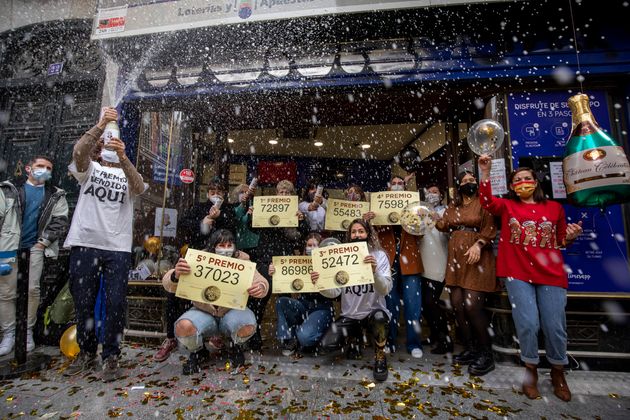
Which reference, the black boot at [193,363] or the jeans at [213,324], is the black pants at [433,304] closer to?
the jeans at [213,324]

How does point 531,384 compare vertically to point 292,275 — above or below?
below

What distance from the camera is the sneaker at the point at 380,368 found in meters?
3.07

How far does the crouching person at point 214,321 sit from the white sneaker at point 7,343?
8.46 feet

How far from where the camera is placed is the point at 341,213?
4.14 metres

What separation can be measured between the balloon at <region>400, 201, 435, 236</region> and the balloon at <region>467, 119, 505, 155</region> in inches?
35.4

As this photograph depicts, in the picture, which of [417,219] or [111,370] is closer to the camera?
[111,370]

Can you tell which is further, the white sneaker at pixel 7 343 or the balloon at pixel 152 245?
the balloon at pixel 152 245

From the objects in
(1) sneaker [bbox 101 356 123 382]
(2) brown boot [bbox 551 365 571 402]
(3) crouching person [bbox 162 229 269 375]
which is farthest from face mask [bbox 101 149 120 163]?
(2) brown boot [bbox 551 365 571 402]

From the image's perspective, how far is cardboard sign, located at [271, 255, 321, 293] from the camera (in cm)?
354

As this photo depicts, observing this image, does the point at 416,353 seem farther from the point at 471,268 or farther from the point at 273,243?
the point at 273,243

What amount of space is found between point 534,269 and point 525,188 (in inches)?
32.9

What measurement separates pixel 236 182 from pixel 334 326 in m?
7.17

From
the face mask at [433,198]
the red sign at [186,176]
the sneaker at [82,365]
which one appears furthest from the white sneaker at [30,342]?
the face mask at [433,198]

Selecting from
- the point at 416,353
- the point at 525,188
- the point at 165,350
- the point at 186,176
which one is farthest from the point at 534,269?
the point at 186,176
